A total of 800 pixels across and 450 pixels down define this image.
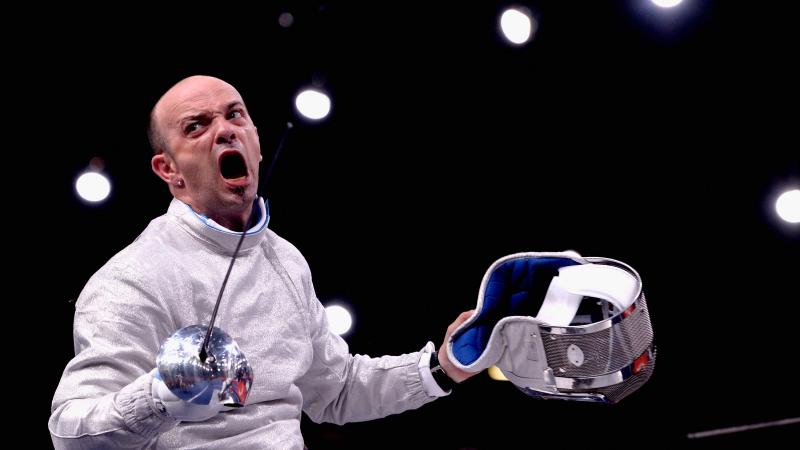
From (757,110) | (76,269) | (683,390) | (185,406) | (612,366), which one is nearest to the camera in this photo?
(185,406)

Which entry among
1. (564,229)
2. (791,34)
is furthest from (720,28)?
(564,229)

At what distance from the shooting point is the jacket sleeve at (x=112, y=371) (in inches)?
44.4

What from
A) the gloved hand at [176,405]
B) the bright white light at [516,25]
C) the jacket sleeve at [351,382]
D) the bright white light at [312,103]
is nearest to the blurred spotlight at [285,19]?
the bright white light at [312,103]

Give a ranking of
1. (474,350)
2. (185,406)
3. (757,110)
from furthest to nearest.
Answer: (757,110)
(474,350)
(185,406)

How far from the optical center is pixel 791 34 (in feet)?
8.48

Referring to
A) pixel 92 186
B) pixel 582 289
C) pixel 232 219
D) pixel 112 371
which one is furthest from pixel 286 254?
pixel 92 186

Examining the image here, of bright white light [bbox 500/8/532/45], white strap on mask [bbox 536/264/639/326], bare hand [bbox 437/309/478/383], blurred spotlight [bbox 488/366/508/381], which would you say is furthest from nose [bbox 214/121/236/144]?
blurred spotlight [bbox 488/366/508/381]

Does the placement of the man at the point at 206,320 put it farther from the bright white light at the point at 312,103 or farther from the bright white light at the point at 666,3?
the bright white light at the point at 666,3

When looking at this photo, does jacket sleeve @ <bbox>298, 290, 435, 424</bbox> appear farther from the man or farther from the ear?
the ear

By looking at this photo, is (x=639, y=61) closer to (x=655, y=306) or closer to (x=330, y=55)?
(x=655, y=306)

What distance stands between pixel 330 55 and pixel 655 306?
1.50m

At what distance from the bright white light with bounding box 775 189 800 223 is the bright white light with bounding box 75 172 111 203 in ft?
7.63

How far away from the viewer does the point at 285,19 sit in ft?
8.45

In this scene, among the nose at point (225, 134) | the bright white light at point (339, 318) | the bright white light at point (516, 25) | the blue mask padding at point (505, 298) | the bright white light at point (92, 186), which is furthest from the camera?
the bright white light at point (339, 318)
